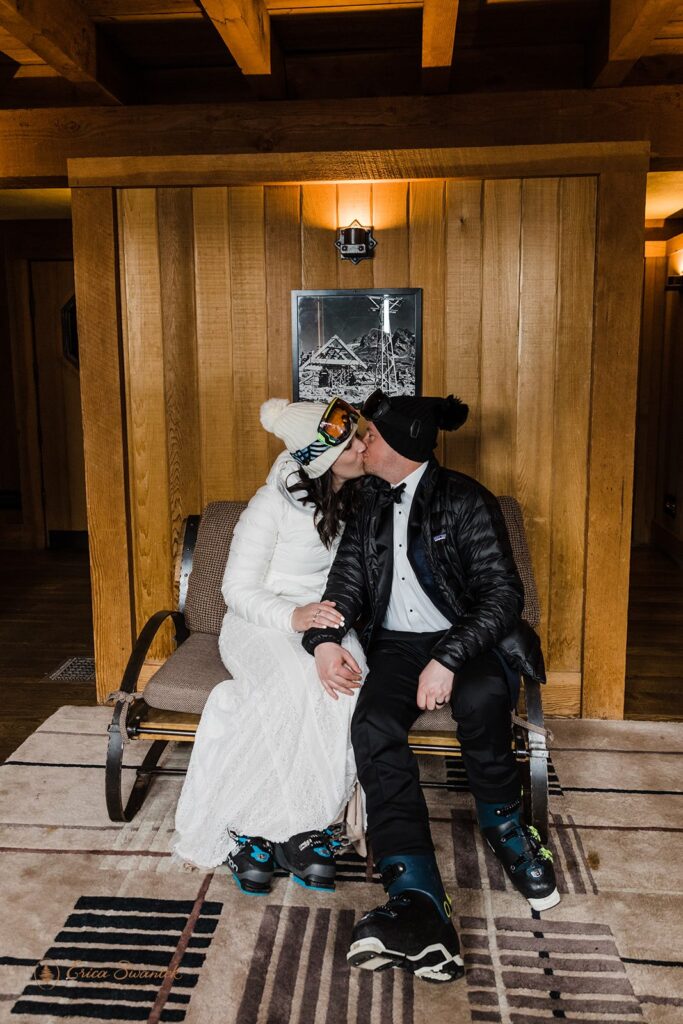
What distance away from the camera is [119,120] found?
3.79 metres

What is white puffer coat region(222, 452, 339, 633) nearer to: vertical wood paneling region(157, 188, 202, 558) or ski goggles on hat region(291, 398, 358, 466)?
ski goggles on hat region(291, 398, 358, 466)

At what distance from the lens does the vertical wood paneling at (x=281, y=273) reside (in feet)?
11.5

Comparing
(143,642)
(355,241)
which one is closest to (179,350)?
(355,241)

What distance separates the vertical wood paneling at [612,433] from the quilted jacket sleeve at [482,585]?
97 centimetres

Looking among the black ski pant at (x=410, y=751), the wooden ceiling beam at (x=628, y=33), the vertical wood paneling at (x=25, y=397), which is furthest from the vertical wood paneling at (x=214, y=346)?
the vertical wood paneling at (x=25, y=397)

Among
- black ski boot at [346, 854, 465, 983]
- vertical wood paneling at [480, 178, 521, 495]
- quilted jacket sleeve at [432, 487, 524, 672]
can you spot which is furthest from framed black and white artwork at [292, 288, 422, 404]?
black ski boot at [346, 854, 465, 983]

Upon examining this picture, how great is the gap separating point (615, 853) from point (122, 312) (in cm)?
277

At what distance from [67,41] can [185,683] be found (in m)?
2.42

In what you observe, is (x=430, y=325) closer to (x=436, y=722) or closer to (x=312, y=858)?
(x=436, y=722)

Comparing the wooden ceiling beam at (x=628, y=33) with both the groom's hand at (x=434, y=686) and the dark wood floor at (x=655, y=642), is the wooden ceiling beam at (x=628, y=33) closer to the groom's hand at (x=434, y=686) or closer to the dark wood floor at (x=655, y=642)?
the groom's hand at (x=434, y=686)

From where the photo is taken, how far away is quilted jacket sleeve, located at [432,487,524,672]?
2.46 metres

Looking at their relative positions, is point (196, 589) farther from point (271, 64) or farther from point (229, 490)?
point (271, 64)

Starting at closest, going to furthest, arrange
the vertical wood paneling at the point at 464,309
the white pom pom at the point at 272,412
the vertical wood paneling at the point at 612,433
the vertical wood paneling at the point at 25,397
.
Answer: the white pom pom at the point at 272,412
the vertical wood paneling at the point at 612,433
the vertical wood paneling at the point at 464,309
the vertical wood paneling at the point at 25,397

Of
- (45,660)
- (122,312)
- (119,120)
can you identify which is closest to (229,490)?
(122,312)
